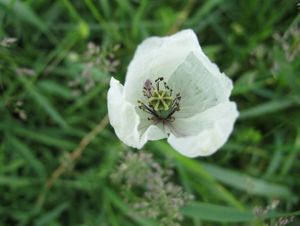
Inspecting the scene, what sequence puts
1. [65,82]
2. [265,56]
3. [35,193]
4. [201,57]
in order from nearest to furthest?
[201,57], [35,193], [65,82], [265,56]

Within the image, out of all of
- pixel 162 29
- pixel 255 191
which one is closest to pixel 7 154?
pixel 162 29

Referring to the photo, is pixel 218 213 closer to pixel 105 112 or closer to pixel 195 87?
pixel 195 87

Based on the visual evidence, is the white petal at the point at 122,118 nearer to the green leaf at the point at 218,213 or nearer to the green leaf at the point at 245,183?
the green leaf at the point at 218,213

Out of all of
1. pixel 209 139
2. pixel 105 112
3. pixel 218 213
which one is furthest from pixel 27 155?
pixel 209 139

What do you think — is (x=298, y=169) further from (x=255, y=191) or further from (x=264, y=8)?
(x=264, y=8)

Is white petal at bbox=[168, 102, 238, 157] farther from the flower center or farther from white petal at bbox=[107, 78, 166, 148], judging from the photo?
the flower center

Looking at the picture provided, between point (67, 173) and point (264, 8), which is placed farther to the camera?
point (264, 8)


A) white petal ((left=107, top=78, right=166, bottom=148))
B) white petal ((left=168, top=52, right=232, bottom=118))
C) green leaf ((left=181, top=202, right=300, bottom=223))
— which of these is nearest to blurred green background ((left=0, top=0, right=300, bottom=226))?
green leaf ((left=181, top=202, right=300, bottom=223))
